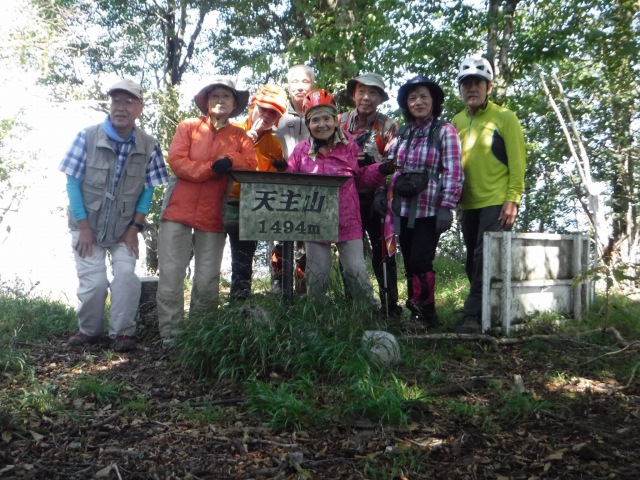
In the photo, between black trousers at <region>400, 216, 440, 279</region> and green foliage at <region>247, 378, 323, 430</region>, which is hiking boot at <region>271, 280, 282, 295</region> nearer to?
black trousers at <region>400, 216, 440, 279</region>

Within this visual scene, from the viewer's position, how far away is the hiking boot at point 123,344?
506cm

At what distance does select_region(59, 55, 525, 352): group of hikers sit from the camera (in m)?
4.98

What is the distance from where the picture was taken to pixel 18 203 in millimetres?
18391

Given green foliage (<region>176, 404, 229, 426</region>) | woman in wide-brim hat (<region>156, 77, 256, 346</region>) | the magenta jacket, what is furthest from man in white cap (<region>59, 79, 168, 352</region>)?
green foliage (<region>176, 404, 229, 426</region>)

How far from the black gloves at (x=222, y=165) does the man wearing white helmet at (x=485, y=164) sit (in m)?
2.01

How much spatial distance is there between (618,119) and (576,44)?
4.01 meters

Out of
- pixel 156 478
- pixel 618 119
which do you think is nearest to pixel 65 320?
pixel 156 478

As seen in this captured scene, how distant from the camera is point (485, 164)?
5.11 meters

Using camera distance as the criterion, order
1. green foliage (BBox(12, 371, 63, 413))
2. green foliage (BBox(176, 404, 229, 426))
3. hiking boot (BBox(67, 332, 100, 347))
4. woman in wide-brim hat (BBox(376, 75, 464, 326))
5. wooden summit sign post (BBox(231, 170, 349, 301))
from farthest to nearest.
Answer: hiking boot (BBox(67, 332, 100, 347)), woman in wide-brim hat (BBox(376, 75, 464, 326)), wooden summit sign post (BBox(231, 170, 349, 301)), green foliage (BBox(12, 371, 63, 413)), green foliage (BBox(176, 404, 229, 426))

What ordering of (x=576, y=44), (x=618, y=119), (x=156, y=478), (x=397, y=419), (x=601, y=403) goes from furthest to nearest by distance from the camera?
1. (x=618, y=119)
2. (x=576, y=44)
3. (x=601, y=403)
4. (x=397, y=419)
5. (x=156, y=478)

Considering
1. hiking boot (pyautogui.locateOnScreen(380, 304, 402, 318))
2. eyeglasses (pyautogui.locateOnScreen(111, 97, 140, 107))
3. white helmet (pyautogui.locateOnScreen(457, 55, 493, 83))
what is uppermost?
white helmet (pyautogui.locateOnScreen(457, 55, 493, 83))

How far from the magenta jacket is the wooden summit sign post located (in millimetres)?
277

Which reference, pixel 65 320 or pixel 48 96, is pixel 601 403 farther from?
pixel 48 96

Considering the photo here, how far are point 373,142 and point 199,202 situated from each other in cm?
161
